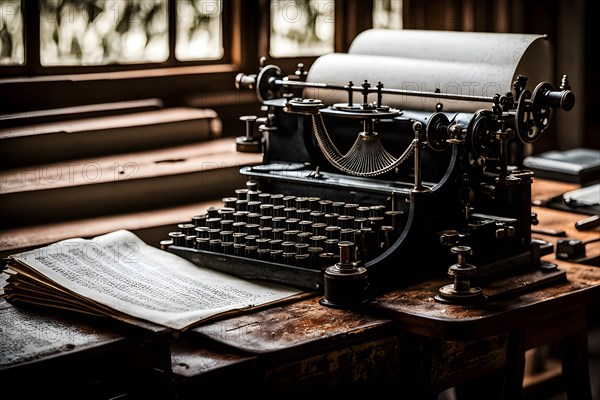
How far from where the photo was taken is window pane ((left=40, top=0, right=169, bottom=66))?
5.36 metres

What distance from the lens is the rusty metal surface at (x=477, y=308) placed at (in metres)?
3.02

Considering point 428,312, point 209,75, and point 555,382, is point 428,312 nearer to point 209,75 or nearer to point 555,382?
point 555,382

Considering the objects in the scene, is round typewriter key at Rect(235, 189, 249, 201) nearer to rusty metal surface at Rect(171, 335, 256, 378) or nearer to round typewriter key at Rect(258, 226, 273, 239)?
round typewriter key at Rect(258, 226, 273, 239)

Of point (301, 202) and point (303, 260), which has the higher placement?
point (301, 202)

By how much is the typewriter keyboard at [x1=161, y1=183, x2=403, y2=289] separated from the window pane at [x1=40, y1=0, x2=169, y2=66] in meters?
2.04

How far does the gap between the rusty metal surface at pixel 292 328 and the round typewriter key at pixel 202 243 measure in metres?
0.48

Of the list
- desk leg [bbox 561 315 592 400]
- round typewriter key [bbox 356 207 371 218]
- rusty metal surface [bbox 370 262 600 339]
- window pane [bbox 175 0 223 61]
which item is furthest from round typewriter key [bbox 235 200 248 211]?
window pane [bbox 175 0 223 61]

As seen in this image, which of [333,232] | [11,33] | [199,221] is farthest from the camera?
[11,33]

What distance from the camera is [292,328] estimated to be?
2.98 meters

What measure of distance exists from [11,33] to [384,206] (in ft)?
8.25

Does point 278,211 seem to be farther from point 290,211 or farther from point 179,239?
point 179,239

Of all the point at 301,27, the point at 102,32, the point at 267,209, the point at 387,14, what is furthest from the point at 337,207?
the point at 387,14

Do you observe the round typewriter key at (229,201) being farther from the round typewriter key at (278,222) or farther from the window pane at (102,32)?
the window pane at (102,32)

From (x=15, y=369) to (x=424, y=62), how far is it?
6.29 feet
